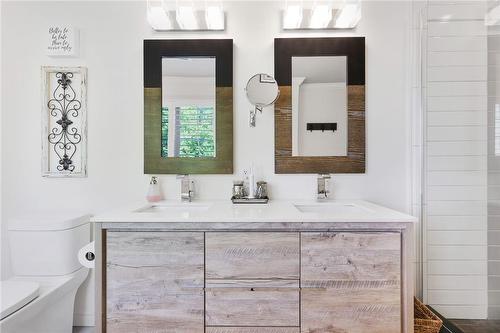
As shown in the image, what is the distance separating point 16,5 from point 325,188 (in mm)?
2205

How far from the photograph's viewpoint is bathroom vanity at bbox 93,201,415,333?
1248 millimetres

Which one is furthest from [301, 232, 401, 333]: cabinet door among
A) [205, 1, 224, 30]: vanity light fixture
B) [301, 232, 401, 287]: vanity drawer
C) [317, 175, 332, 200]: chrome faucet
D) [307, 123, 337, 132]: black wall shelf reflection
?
[205, 1, 224, 30]: vanity light fixture

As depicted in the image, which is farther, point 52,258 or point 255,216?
point 52,258

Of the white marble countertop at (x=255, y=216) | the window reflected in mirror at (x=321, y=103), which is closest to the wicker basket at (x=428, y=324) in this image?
the white marble countertop at (x=255, y=216)

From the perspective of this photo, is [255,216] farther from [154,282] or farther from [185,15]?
[185,15]

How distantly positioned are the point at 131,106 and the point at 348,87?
52.4 inches

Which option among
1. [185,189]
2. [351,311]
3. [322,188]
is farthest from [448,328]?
[185,189]

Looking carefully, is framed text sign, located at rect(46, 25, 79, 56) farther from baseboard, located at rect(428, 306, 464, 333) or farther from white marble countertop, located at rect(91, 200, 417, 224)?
baseboard, located at rect(428, 306, 464, 333)

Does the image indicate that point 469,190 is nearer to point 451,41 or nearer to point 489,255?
point 489,255

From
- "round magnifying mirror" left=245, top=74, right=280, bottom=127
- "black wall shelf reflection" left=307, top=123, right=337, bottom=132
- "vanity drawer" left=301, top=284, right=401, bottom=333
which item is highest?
"round magnifying mirror" left=245, top=74, right=280, bottom=127

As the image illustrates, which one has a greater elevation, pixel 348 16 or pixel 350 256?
pixel 348 16

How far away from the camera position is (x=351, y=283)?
1.25 metres

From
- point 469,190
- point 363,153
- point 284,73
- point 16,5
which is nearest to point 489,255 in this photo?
point 469,190

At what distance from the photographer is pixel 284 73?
5.93 ft
